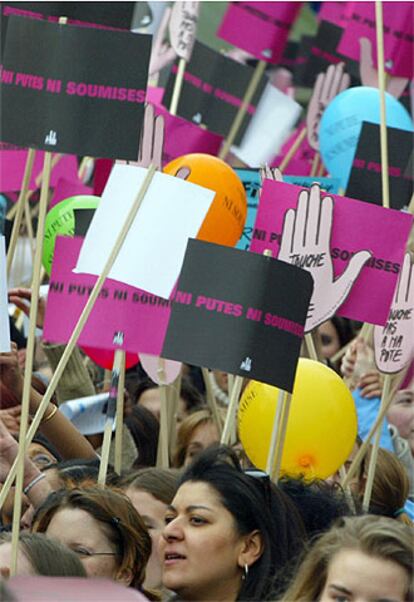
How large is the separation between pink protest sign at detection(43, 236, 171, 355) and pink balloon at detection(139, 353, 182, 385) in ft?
0.98

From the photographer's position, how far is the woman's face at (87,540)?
3.39 metres

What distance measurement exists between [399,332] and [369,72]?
98.9 inches

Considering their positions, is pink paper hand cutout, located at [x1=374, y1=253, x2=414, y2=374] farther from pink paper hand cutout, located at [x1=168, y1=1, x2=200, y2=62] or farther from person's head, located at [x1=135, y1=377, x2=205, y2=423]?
pink paper hand cutout, located at [x1=168, y1=1, x2=200, y2=62]

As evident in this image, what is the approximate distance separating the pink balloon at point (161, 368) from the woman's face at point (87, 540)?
2.55 ft

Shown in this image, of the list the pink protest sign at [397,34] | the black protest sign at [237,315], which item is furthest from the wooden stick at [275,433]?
the pink protest sign at [397,34]

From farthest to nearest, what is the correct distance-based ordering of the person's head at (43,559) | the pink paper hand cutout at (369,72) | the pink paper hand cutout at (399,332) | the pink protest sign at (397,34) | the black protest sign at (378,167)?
the pink paper hand cutout at (369,72)
the pink protest sign at (397,34)
the black protest sign at (378,167)
the pink paper hand cutout at (399,332)
the person's head at (43,559)

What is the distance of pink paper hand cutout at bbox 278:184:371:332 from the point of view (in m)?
3.89

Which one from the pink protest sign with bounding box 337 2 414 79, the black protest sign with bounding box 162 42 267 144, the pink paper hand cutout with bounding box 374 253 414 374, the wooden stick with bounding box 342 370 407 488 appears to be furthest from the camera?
the pink protest sign with bounding box 337 2 414 79

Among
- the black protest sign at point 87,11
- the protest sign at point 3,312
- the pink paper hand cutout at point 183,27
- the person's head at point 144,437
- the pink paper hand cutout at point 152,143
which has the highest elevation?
the black protest sign at point 87,11

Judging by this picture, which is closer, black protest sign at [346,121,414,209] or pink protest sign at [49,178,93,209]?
black protest sign at [346,121,414,209]

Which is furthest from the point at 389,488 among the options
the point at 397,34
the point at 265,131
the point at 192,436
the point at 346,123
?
the point at 397,34

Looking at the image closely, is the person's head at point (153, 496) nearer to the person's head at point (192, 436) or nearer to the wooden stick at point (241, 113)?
the person's head at point (192, 436)

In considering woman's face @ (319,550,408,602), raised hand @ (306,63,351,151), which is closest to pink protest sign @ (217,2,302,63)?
raised hand @ (306,63,351,151)

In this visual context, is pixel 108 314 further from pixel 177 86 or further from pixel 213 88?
pixel 213 88
